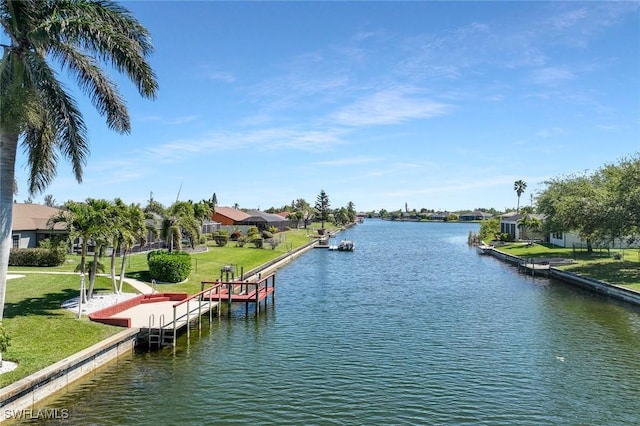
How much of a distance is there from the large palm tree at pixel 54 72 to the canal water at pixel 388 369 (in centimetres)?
638

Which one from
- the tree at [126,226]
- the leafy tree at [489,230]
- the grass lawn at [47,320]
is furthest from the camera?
the leafy tree at [489,230]

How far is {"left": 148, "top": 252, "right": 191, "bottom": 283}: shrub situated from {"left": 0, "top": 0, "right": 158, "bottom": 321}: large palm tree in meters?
15.5

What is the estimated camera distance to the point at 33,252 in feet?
117

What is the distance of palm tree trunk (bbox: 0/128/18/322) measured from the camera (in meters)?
15.3

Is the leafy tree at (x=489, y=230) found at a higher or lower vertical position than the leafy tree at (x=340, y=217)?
lower

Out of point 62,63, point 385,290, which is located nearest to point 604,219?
point 385,290

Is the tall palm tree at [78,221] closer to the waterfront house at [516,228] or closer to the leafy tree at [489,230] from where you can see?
the waterfront house at [516,228]

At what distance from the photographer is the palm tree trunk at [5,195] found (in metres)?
15.3

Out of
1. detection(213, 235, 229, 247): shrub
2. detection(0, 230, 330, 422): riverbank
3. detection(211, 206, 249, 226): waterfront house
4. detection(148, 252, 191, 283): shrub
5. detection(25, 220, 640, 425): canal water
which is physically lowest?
detection(25, 220, 640, 425): canal water

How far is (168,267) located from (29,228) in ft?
54.7

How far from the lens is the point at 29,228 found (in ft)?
139

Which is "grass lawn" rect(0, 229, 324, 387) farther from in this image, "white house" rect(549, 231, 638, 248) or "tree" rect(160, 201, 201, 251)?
"white house" rect(549, 231, 638, 248)

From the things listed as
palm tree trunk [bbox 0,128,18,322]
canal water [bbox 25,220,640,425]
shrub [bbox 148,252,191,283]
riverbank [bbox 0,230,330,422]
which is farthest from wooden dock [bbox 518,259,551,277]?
palm tree trunk [bbox 0,128,18,322]

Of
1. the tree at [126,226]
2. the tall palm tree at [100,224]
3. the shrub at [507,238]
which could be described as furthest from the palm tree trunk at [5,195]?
the shrub at [507,238]
